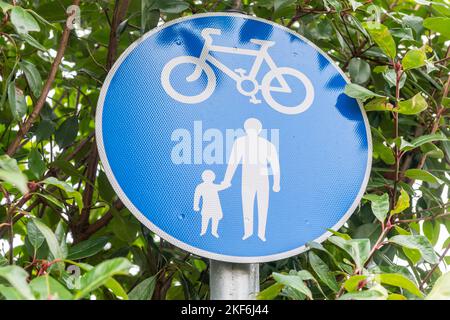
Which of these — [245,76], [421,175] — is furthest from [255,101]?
[421,175]

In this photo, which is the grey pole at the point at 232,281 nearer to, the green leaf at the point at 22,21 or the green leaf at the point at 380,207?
the green leaf at the point at 380,207

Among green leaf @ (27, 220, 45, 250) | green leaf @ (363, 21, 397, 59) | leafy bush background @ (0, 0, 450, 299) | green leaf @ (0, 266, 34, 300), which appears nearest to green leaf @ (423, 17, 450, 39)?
leafy bush background @ (0, 0, 450, 299)

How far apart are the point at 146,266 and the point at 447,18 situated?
0.89 meters

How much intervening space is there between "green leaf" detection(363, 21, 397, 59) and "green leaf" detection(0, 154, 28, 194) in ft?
2.31

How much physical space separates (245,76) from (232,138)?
128mm

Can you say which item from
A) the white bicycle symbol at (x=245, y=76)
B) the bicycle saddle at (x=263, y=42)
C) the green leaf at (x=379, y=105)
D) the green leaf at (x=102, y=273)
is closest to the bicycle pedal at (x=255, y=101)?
the white bicycle symbol at (x=245, y=76)

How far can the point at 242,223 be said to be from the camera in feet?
4.14

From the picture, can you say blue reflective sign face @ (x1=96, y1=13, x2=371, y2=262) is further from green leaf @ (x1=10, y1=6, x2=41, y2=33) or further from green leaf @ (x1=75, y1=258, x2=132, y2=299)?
green leaf @ (x1=75, y1=258, x2=132, y2=299)

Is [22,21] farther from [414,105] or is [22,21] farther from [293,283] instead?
[414,105]

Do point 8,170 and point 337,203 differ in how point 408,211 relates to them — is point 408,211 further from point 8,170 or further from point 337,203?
point 8,170

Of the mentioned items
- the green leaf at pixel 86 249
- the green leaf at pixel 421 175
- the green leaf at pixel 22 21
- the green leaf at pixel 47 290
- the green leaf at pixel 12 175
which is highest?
the green leaf at pixel 22 21

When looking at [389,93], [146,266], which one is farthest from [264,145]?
[146,266]

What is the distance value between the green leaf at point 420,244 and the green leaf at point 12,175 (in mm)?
604

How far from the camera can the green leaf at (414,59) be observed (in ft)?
4.61
